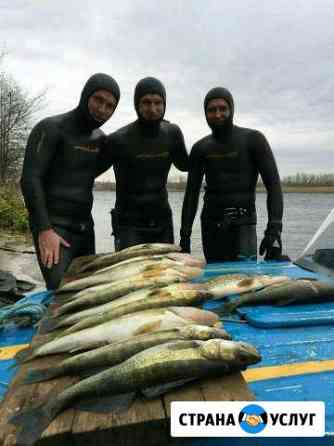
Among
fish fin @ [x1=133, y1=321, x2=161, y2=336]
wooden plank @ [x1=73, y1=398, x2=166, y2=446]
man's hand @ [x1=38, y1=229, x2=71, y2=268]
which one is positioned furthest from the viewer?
man's hand @ [x1=38, y1=229, x2=71, y2=268]

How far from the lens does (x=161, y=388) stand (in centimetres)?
191

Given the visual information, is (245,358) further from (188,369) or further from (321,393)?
(321,393)

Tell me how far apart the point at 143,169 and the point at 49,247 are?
173 centimetres

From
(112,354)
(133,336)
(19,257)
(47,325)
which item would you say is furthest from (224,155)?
(19,257)

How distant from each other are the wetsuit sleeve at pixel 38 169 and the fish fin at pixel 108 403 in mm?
3046

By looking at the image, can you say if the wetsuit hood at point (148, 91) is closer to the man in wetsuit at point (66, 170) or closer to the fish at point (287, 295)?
the man in wetsuit at point (66, 170)

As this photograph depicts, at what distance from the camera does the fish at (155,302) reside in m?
2.89

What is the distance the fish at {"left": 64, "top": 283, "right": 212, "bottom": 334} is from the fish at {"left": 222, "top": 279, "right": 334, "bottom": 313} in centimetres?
32

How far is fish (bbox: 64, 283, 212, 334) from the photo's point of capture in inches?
114

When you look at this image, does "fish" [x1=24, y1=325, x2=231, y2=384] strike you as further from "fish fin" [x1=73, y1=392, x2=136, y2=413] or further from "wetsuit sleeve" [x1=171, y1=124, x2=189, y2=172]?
"wetsuit sleeve" [x1=171, y1=124, x2=189, y2=172]

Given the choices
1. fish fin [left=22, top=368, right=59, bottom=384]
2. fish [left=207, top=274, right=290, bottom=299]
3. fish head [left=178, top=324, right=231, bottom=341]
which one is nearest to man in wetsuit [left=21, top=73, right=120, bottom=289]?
fish [left=207, top=274, right=290, bottom=299]

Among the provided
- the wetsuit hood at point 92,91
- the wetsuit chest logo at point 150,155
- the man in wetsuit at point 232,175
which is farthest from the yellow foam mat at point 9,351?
the man in wetsuit at point 232,175

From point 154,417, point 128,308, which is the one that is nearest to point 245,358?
point 154,417

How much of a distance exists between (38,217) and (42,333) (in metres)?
2.12
